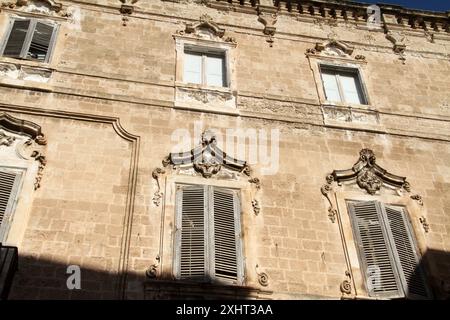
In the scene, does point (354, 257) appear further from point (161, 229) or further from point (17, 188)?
point (17, 188)

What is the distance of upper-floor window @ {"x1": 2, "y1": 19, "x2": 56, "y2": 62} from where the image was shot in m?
11.1

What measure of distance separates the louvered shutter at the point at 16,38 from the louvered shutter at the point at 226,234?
494 centimetres

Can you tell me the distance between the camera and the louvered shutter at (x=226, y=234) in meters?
8.45

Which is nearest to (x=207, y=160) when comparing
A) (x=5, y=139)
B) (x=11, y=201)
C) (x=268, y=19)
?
(x=11, y=201)

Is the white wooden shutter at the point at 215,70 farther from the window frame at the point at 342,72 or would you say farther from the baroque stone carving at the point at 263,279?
the baroque stone carving at the point at 263,279

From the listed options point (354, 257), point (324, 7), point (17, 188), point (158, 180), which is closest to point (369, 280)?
point (354, 257)

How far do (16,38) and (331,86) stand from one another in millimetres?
6577

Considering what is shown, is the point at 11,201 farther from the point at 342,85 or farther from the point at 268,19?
the point at 268,19

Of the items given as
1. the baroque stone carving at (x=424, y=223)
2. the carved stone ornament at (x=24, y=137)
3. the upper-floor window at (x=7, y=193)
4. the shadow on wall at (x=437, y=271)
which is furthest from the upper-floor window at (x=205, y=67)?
the shadow on wall at (x=437, y=271)

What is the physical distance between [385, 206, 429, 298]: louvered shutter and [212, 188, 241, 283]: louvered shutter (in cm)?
260

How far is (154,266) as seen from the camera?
8.23 metres

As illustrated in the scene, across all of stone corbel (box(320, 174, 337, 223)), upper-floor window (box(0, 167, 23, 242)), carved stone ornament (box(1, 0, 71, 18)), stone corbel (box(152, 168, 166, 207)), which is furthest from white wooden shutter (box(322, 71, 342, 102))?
upper-floor window (box(0, 167, 23, 242))

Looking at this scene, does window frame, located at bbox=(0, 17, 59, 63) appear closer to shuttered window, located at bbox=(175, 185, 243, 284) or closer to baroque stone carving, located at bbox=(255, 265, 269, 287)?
shuttered window, located at bbox=(175, 185, 243, 284)

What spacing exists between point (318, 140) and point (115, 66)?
4250mm
